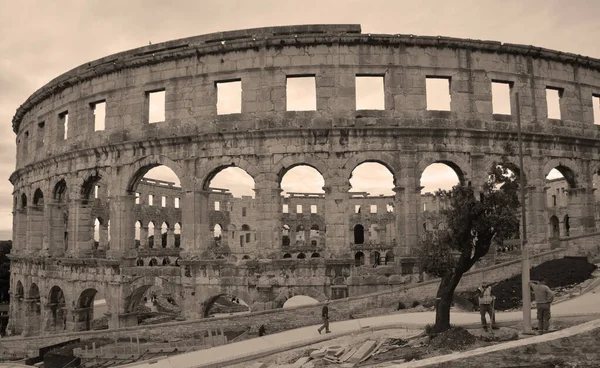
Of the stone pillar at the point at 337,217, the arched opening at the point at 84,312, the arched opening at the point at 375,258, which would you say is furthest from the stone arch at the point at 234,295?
the arched opening at the point at 375,258

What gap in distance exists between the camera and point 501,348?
7.84m

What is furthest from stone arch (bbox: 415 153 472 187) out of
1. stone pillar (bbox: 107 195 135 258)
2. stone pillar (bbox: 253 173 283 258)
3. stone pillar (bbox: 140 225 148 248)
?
stone pillar (bbox: 140 225 148 248)

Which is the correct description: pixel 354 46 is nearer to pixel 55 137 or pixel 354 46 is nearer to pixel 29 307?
pixel 55 137

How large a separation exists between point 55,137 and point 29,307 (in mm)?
8689

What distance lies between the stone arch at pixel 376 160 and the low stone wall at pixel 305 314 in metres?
4.70

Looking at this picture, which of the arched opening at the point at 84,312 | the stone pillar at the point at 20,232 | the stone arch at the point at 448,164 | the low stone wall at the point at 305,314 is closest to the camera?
the low stone wall at the point at 305,314

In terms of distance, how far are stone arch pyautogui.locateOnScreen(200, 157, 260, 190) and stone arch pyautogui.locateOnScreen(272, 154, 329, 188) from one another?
2.78 ft

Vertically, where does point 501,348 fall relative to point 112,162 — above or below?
below

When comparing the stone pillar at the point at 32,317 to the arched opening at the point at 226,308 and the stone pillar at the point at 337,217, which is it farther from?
the stone pillar at the point at 337,217

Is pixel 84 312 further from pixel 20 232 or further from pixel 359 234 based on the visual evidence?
pixel 359 234

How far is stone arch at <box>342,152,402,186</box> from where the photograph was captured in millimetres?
19172

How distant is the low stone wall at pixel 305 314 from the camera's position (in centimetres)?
1596

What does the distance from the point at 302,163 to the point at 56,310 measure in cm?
1431

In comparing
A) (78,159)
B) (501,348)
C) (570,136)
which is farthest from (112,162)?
(570,136)
